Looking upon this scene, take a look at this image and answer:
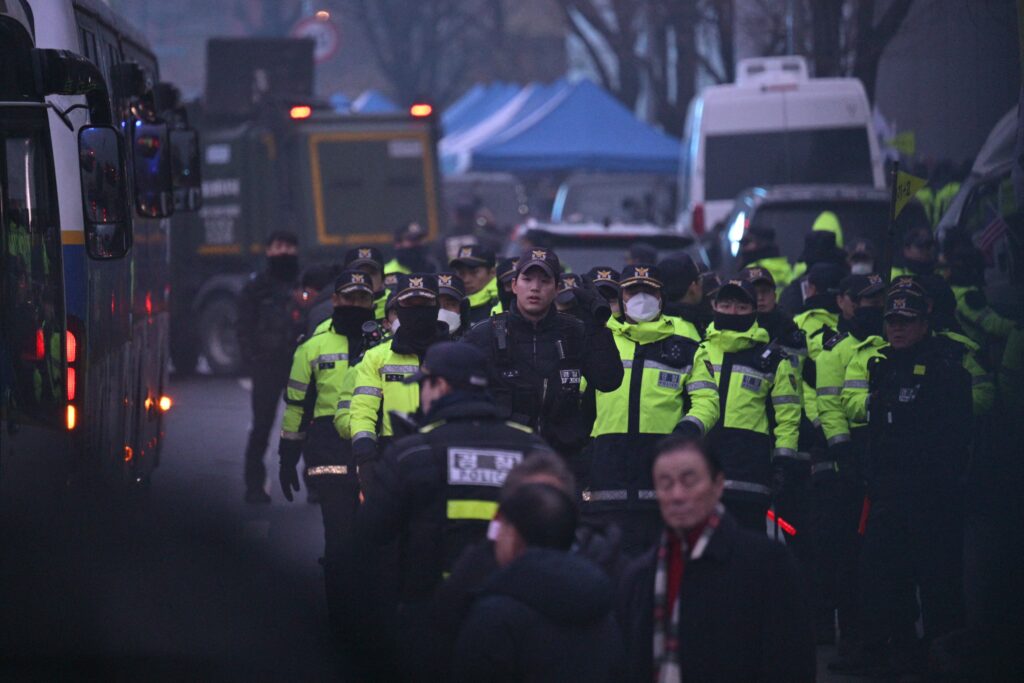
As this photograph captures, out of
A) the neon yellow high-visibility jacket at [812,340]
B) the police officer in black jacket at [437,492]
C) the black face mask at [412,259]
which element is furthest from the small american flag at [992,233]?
the police officer in black jacket at [437,492]

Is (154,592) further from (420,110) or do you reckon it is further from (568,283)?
(420,110)

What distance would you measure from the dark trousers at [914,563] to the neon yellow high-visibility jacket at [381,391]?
2.21 meters

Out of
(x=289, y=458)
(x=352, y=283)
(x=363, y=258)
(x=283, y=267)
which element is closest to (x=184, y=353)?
(x=283, y=267)

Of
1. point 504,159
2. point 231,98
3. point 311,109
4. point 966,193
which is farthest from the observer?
point 504,159

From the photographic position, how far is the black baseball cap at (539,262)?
293 inches

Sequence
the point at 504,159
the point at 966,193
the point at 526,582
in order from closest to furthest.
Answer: the point at 526,582, the point at 966,193, the point at 504,159

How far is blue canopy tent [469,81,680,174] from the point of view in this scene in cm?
2941

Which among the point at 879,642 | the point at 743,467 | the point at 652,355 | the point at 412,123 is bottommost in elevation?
the point at 879,642

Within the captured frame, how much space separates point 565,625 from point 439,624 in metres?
0.68

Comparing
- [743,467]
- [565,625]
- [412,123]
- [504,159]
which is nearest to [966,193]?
[743,467]

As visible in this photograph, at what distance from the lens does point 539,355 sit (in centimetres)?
748

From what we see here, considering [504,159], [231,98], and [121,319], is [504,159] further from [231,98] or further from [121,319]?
[121,319]

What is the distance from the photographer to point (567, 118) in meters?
30.2

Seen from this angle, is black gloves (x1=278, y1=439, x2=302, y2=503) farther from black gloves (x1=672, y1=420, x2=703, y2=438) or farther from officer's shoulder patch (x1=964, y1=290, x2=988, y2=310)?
officer's shoulder patch (x1=964, y1=290, x2=988, y2=310)
